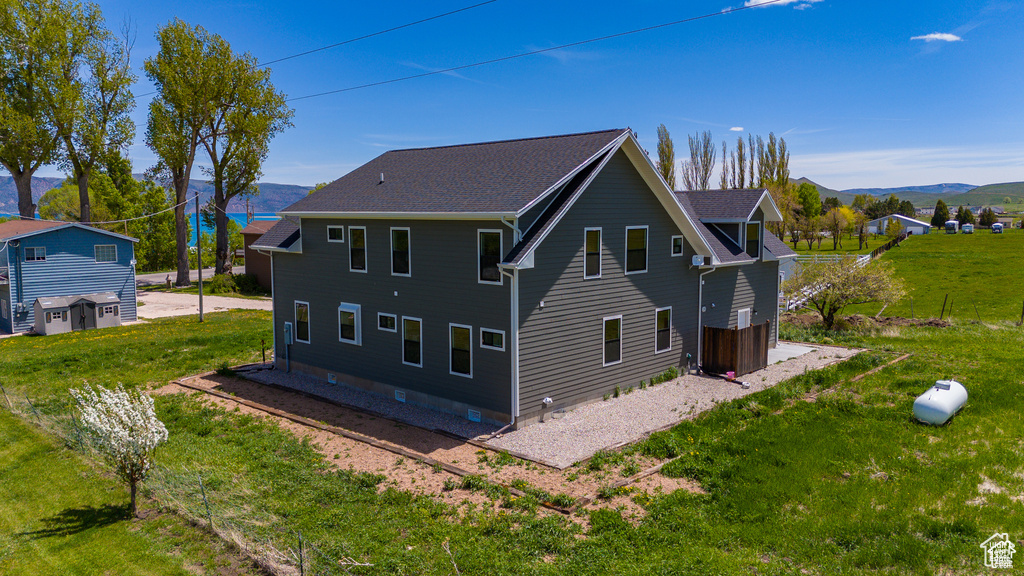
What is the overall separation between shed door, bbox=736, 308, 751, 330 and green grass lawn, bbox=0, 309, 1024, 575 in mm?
5313

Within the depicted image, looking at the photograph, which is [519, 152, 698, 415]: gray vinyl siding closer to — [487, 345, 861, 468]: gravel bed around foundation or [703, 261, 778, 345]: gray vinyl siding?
[487, 345, 861, 468]: gravel bed around foundation

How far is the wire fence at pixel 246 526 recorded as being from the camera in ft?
29.4

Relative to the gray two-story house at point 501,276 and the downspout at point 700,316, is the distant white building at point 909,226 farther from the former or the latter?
the gray two-story house at point 501,276

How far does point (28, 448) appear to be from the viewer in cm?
1465

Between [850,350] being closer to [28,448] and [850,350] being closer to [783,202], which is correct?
[28,448]

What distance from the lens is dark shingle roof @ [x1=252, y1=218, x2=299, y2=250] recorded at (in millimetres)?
20922

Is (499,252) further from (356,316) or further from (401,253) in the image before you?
(356,316)

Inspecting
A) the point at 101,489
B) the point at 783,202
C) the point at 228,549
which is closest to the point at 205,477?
the point at 101,489

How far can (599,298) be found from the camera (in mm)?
17047

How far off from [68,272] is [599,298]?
105 feet

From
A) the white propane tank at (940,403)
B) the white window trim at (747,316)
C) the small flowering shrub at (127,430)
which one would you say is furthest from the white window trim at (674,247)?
the small flowering shrub at (127,430)

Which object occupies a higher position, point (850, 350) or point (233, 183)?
point (233, 183)

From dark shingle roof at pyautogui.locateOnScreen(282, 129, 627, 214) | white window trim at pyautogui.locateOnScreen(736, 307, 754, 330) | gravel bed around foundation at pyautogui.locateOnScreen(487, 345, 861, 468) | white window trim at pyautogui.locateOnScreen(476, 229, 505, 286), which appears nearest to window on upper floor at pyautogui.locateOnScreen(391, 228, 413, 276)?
dark shingle roof at pyautogui.locateOnScreen(282, 129, 627, 214)

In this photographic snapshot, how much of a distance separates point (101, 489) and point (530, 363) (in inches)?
374
